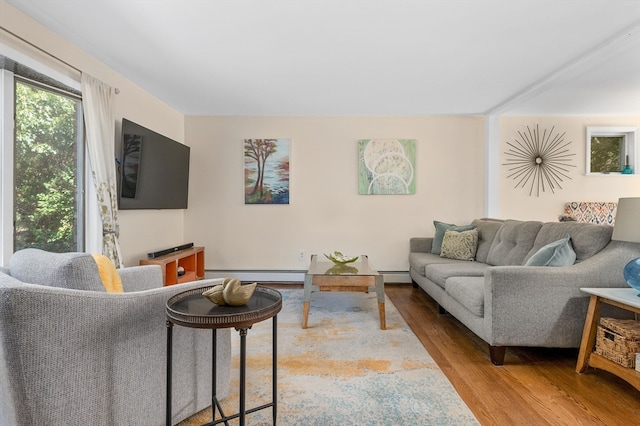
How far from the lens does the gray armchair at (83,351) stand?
1.05 metres

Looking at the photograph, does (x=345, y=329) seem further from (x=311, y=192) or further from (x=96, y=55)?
→ (x=96, y=55)

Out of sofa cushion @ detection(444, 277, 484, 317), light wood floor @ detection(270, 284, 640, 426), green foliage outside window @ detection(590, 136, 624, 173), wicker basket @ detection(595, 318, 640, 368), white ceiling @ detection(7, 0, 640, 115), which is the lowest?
light wood floor @ detection(270, 284, 640, 426)

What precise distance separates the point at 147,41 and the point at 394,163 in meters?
3.06


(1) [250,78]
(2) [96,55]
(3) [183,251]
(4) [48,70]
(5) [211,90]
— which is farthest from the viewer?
(3) [183,251]

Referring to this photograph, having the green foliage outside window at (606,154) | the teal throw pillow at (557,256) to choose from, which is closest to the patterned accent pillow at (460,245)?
the teal throw pillow at (557,256)

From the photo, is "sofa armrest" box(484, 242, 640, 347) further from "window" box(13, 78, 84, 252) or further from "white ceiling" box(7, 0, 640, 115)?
"window" box(13, 78, 84, 252)

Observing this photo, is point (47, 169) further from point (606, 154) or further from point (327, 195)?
point (606, 154)

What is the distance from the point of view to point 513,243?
10.3 ft

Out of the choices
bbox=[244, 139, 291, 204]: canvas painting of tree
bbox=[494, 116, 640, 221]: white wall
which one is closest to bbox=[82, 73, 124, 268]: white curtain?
bbox=[244, 139, 291, 204]: canvas painting of tree

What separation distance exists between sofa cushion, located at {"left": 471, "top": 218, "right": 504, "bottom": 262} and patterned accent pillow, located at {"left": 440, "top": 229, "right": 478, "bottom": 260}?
0.05 metres

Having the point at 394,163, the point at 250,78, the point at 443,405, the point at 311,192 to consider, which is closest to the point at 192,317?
the point at 443,405

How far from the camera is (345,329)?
8.89 feet

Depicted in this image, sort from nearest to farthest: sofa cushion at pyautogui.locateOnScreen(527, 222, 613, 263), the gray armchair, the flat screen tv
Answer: the gray armchair < sofa cushion at pyautogui.locateOnScreen(527, 222, 613, 263) < the flat screen tv

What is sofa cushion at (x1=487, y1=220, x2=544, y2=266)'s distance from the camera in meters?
2.91
